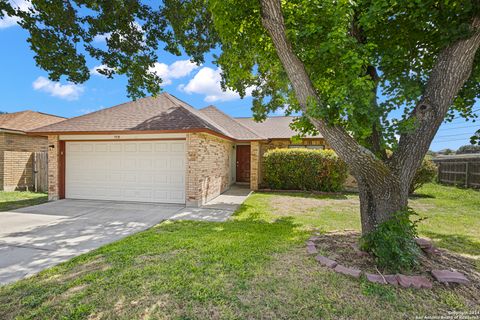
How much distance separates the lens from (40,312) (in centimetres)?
249

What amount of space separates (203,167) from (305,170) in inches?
216

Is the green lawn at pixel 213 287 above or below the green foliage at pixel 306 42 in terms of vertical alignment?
below

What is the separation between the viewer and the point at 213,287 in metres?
3.01

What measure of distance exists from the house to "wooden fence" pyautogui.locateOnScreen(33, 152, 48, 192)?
319 centimetres

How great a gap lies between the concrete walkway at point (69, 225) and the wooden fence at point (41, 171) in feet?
12.9

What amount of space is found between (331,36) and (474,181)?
15060 mm

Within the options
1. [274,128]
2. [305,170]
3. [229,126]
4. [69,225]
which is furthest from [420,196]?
[69,225]

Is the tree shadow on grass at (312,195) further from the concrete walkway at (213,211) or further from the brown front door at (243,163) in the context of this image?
the brown front door at (243,163)

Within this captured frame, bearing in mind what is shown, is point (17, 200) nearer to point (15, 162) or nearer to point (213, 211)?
point (15, 162)

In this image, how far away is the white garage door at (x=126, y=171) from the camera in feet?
27.6

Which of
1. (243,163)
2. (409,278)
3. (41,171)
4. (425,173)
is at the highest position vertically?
(243,163)

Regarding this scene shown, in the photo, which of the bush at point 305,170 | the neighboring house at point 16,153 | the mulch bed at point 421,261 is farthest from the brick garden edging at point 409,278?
the neighboring house at point 16,153

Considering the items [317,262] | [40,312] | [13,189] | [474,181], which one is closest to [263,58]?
[317,262]

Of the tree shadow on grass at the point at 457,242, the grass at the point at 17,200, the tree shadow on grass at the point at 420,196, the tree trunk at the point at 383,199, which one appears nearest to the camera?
the tree trunk at the point at 383,199
